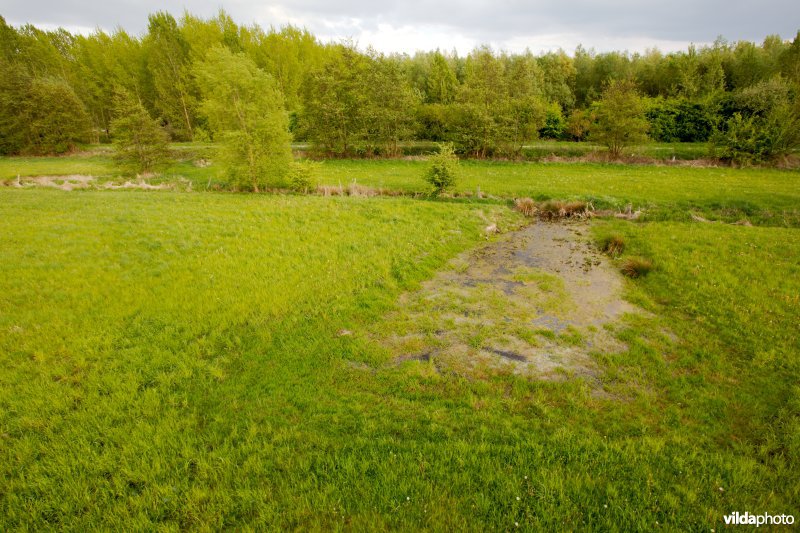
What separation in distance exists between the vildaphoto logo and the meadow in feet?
0.44

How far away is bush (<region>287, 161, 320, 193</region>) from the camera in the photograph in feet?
82.7

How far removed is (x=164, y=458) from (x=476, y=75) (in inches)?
1772

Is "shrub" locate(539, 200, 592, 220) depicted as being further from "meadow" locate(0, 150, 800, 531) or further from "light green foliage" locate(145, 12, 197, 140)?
"light green foliage" locate(145, 12, 197, 140)

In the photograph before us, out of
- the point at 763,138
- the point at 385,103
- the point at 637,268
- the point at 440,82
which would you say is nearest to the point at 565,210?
the point at 637,268

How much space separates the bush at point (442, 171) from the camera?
2378cm

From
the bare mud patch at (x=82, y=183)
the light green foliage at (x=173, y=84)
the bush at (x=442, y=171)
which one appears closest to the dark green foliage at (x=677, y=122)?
the bush at (x=442, y=171)

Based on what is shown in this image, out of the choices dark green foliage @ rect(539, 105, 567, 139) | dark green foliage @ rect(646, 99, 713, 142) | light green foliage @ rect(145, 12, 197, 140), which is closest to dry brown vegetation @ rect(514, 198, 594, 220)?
dark green foliage @ rect(646, 99, 713, 142)

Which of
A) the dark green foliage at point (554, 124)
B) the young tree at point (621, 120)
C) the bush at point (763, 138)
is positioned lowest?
the bush at point (763, 138)

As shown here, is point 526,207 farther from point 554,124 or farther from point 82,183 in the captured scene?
point 82,183

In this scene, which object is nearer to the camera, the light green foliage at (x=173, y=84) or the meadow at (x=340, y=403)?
the meadow at (x=340, y=403)

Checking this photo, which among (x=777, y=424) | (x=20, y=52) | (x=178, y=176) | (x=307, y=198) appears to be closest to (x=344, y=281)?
(x=777, y=424)

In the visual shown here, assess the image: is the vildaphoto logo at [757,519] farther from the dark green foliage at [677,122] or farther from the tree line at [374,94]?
the dark green foliage at [677,122]

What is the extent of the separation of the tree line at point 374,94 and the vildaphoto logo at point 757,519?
26.2 meters

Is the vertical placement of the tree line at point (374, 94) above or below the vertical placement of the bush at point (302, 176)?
above
